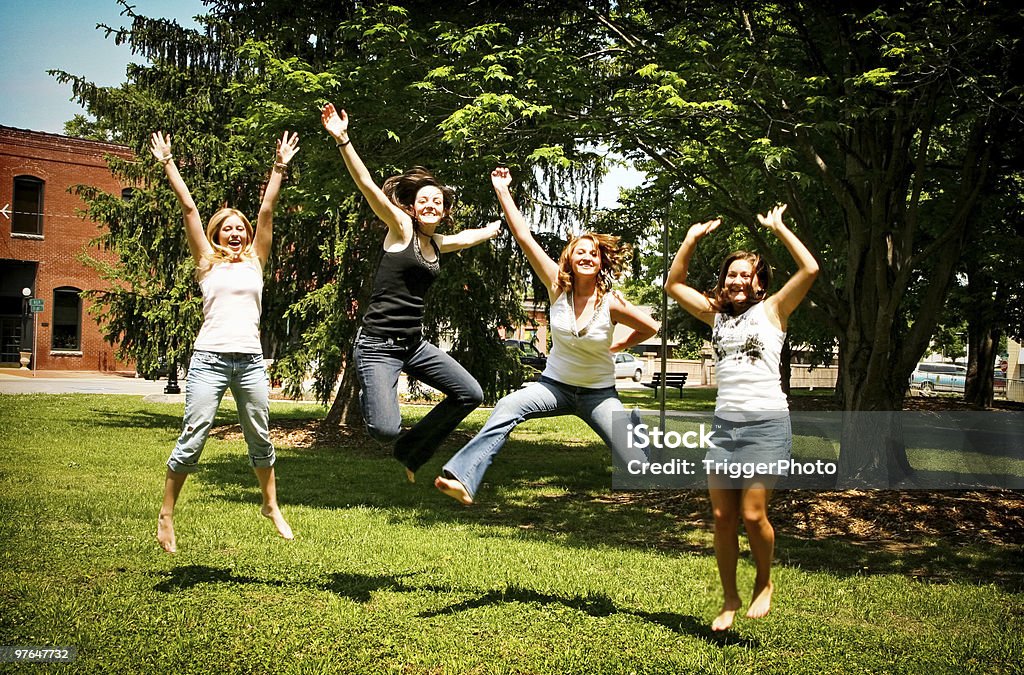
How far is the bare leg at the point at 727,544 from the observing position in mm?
5488

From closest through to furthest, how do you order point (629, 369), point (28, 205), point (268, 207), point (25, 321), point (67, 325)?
point (268, 207) < point (25, 321) < point (28, 205) < point (67, 325) < point (629, 369)

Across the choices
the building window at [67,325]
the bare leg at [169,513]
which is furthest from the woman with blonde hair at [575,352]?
the building window at [67,325]

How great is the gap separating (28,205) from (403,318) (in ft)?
19.1

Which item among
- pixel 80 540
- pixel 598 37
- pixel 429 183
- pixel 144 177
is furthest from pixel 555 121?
pixel 144 177

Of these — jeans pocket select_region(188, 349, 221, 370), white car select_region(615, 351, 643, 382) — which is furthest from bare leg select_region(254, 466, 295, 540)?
white car select_region(615, 351, 643, 382)

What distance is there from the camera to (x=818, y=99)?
8.93 metres

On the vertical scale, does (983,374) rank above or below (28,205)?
below

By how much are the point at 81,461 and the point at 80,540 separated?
19.7 feet

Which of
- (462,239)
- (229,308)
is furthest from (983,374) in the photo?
(229,308)

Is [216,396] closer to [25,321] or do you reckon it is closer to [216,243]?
[216,243]

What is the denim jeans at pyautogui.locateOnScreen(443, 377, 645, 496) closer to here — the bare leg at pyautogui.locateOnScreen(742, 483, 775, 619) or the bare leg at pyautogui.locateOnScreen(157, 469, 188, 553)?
the bare leg at pyautogui.locateOnScreen(742, 483, 775, 619)

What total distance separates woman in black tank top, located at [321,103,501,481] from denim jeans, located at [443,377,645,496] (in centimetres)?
37

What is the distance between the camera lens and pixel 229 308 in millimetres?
5738

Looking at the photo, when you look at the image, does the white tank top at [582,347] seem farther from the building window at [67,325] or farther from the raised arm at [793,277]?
the building window at [67,325]
